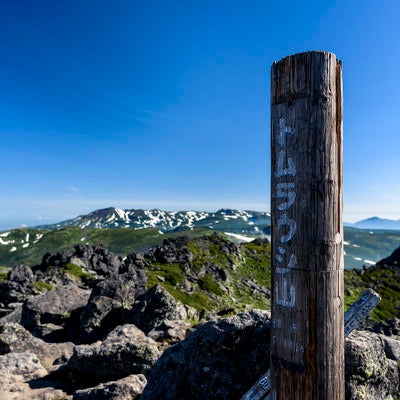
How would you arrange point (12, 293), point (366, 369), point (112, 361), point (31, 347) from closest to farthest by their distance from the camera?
point (366, 369)
point (112, 361)
point (31, 347)
point (12, 293)

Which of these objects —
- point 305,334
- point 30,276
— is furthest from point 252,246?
point 305,334

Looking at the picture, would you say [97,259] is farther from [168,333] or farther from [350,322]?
[350,322]

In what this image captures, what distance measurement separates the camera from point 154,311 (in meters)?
25.1

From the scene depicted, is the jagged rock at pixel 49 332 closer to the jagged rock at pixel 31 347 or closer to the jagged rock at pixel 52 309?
the jagged rock at pixel 52 309

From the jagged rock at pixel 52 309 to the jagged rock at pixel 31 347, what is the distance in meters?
11.9

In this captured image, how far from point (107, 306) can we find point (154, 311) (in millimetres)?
6144

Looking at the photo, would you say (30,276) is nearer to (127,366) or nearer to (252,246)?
(127,366)

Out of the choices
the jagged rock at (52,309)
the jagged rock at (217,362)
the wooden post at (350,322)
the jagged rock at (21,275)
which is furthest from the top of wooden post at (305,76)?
the jagged rock at (21,275)

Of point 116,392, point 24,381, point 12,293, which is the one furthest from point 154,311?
point 12,293

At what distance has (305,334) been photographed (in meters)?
3.88

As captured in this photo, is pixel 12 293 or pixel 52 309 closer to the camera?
pixel 52 309

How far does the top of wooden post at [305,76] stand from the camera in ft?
13.0

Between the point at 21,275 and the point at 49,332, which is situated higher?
the point at 49,332

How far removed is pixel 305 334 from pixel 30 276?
76909 mm
